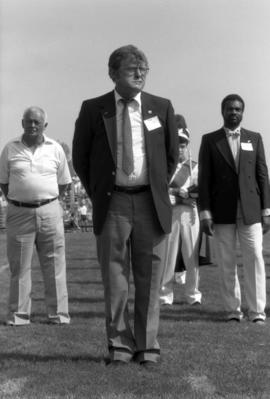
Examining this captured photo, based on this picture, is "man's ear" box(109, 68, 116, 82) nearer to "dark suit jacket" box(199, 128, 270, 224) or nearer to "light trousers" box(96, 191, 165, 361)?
"light trousers" box(96, 191, 165, 361)

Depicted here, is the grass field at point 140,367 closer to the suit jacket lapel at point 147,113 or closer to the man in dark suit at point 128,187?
the man in dark suit at point 128,187

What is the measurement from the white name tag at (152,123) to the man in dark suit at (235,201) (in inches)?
92.4

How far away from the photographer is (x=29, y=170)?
27.4 ft

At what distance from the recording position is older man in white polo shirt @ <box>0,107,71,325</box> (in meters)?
8.34

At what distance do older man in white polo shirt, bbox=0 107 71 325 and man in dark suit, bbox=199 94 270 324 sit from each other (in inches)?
61.3

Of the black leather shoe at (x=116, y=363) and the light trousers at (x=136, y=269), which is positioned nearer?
the black leather shoe at (x=116, y=363)

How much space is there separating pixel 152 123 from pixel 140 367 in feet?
5.78

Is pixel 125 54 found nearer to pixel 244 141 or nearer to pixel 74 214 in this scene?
pixel 244 141

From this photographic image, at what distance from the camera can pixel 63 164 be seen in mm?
8656

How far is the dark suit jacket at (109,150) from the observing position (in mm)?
5949

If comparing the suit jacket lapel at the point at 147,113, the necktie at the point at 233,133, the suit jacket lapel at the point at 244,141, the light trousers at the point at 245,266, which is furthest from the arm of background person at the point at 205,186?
the suit jacket lapel at the point at 147,113

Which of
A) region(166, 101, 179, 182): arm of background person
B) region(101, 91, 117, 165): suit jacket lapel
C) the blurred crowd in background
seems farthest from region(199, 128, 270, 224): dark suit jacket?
the blurred crowd in background

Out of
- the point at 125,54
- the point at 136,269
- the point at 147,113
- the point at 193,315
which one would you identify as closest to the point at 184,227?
the point at 193,315

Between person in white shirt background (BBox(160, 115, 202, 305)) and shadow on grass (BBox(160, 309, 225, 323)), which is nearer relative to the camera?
shadow on grass (BBox(160, 309, 225, 323))
